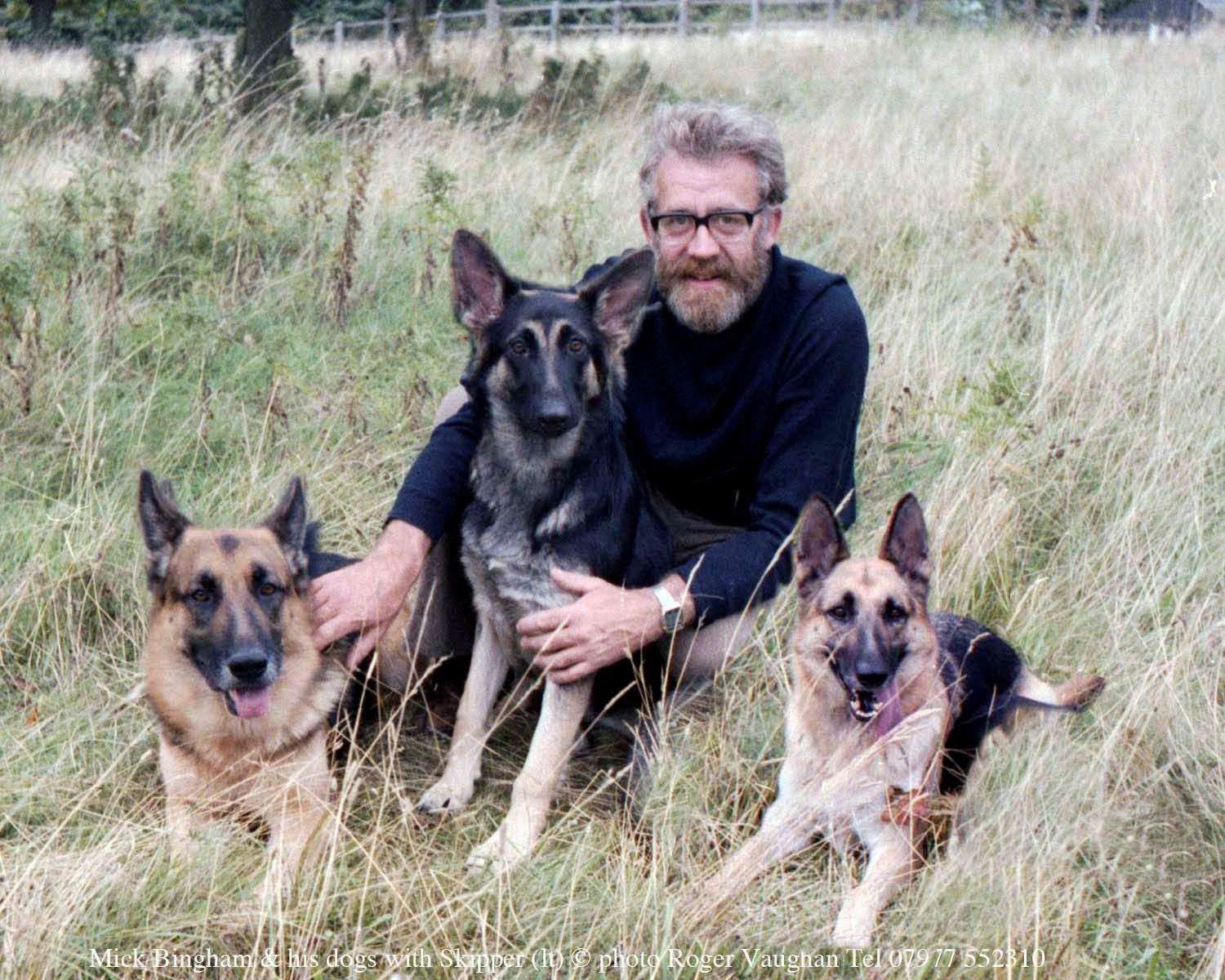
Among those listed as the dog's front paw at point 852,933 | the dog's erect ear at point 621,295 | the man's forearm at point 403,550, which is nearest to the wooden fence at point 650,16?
the dog's erect ear at point 621,295

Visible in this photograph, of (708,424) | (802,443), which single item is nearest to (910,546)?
(802,443)

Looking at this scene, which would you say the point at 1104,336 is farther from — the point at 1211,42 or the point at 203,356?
the point at 1211,42

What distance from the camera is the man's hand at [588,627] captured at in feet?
10.2

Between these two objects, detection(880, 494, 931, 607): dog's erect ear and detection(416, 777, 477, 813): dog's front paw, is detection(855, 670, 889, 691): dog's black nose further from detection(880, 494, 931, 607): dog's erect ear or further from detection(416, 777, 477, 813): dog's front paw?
detection(416, 777, 477, 813): dog's front paw

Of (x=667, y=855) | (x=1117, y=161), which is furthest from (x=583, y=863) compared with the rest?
(x=1117, y=161)

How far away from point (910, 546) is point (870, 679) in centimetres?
37

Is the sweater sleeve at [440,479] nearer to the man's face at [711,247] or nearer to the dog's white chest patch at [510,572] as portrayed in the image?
the dog's white chest patch at [510,572]

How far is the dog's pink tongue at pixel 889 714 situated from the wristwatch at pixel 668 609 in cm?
55

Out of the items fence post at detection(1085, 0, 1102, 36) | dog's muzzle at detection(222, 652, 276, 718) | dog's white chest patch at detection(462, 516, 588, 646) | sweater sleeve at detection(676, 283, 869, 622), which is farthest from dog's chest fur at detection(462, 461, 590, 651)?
fence post at detection(1085, 0, 1102, 36)

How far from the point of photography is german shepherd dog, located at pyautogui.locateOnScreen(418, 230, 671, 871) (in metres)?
3.20

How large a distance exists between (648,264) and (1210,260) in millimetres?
3359

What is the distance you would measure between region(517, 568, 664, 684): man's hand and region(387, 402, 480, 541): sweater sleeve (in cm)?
48

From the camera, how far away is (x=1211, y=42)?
45.3 feet

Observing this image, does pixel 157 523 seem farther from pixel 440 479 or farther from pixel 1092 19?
pixel 1092 19
